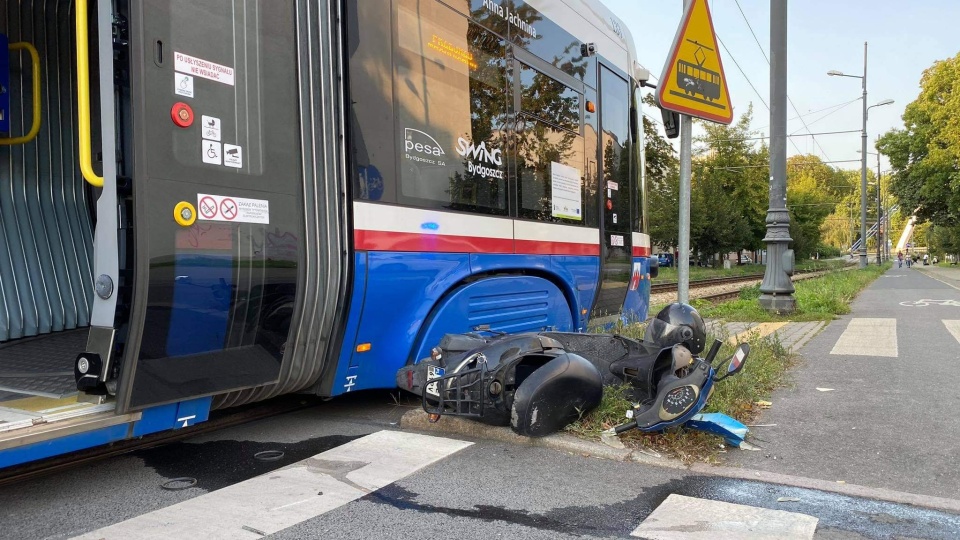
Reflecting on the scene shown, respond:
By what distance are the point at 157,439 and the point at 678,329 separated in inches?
140

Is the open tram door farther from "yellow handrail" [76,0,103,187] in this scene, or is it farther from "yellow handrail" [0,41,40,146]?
"yellow handrail" [0,41,40,146]

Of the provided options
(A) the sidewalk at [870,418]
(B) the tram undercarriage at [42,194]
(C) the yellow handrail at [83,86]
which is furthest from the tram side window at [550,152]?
(B) the tram undercarriage at [42,194]

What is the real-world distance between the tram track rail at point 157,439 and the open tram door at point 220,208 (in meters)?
0.81

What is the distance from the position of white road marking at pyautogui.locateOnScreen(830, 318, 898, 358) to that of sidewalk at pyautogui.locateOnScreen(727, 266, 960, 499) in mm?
20

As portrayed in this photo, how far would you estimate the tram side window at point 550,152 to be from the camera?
17.7ft

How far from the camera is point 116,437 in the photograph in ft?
9.87

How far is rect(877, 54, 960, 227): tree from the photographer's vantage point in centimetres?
3253

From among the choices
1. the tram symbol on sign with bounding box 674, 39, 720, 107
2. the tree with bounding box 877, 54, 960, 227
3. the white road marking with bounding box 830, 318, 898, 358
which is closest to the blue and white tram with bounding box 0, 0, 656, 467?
the tram symbol on sign with bounding box 674, 39, 720, 107

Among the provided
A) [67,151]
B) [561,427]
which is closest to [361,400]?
[561,427]

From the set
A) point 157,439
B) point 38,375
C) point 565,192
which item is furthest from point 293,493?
point 565,192

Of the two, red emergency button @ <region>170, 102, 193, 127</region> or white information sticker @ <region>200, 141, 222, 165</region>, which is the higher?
red emergency button @ <region>170, 102, 193, 127</region>

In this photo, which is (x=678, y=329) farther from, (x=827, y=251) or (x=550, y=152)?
(x=827, y=251)

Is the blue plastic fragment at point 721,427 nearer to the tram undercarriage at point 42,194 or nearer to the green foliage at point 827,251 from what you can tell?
the tram undercarriage at point 42,194

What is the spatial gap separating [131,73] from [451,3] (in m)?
2.47
